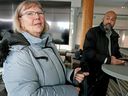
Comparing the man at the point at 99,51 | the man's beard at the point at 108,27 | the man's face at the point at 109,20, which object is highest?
the man's face at the point at 109,20

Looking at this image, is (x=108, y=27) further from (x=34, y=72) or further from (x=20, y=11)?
(x=34, y=72)

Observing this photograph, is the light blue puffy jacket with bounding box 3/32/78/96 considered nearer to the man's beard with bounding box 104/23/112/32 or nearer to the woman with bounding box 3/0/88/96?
the woman with bounding box 3/0/88/96

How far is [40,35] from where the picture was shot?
1.39 m

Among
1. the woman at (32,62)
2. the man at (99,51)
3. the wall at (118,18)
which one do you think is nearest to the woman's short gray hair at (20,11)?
the woman at (32,62)

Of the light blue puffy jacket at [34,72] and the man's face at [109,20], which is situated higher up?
the man's face at [109,20]

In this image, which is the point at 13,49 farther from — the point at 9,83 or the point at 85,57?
the point at 85,57

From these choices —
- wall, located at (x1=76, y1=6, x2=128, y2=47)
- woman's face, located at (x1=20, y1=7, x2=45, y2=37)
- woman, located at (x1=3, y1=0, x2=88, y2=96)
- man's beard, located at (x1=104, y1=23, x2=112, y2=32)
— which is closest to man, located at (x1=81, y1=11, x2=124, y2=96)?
man's beard, located at (x1=104, y1=23, x2=112, y2=32)

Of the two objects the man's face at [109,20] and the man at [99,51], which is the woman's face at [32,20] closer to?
the man at [99,51]

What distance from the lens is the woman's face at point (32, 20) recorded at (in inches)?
50.8

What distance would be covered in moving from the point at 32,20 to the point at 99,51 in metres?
1.65

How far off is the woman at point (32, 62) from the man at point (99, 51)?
1.37m

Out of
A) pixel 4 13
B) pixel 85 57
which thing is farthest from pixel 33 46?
Answer: pixel 4 13

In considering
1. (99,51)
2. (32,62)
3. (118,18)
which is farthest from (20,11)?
(118,18)

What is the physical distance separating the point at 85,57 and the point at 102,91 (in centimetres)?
55
